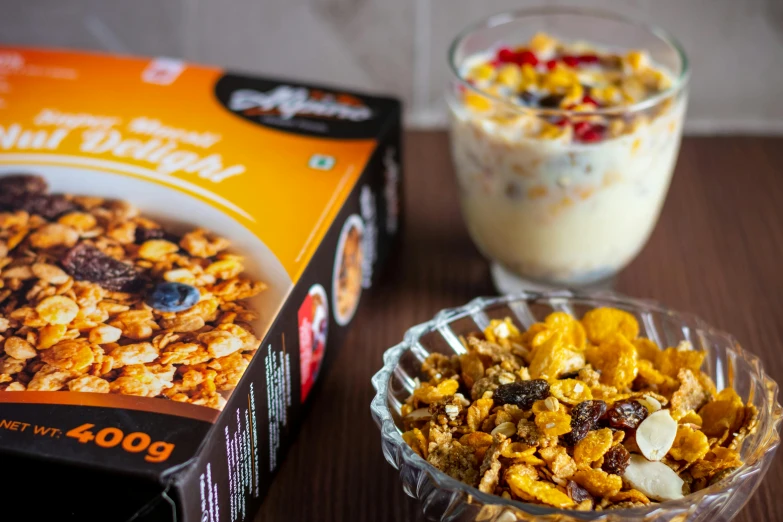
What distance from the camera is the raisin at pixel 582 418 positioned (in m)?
0.57

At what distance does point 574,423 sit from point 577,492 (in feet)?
0.16

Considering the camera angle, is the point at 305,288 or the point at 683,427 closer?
the point at 683,427

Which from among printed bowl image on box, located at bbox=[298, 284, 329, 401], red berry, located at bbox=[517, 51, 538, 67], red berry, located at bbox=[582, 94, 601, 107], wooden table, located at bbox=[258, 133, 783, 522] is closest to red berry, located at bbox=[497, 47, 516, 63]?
red berry, located at bbox=[517, 51, 538, 67]

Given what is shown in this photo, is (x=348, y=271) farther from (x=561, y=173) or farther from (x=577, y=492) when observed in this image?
(x=577, y=492)

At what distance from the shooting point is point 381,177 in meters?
0.88

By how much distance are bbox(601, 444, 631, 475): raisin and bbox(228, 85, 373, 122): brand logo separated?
0.45 metres

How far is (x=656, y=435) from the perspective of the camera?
0.58 m

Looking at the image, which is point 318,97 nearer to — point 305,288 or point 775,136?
point 305,288

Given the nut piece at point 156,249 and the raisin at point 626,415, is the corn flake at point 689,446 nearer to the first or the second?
the raisin at point 626,415

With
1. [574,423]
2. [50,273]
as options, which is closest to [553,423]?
[574,423]

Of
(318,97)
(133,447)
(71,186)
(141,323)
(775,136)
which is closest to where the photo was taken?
(133,447)

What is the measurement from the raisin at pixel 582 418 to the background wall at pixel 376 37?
747mm

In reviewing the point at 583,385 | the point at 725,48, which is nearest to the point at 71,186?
the point at 583,385

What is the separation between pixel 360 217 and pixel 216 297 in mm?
201
